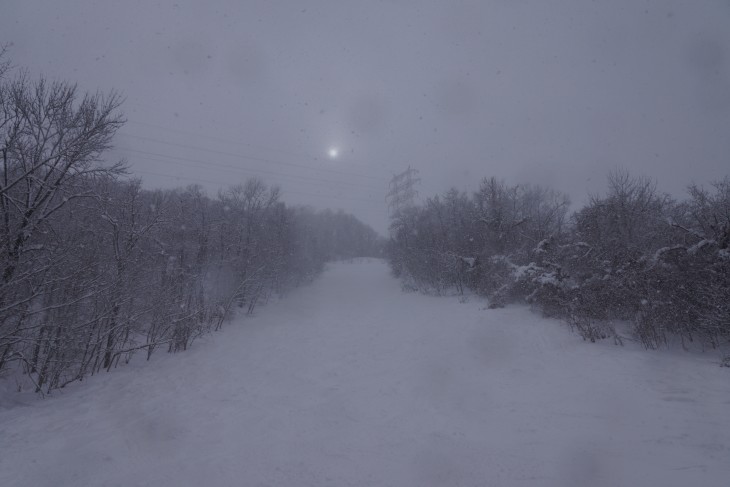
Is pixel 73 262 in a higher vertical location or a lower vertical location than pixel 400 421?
higher

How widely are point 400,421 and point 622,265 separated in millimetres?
9775

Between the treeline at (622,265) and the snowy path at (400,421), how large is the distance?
52.1 inches

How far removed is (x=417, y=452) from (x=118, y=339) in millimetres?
11006

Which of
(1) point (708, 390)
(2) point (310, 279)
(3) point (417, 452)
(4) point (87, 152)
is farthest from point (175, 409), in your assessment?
(2) point (310, 279)

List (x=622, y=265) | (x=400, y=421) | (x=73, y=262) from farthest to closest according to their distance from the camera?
1. (x=622, y=265)
2. (x=73, y=262)
3. (x=400, y=421)

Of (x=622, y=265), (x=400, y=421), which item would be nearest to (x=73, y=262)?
(x=400, y=421)

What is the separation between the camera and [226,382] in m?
9.62

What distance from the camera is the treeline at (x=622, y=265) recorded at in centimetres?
888

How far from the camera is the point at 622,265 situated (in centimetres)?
1098

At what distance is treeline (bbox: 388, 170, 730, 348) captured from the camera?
29.1 feet

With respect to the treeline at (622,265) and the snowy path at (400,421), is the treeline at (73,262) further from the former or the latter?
the treeline at (622,265)

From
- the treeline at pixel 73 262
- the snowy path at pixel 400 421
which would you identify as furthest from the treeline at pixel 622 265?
the treeline at pixel 73 262

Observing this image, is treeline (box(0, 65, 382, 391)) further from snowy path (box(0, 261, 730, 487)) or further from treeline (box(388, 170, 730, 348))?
treeline (box(388, 170, 730, 348))

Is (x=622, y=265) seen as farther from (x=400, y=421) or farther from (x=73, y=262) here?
(x=73, y=262)
